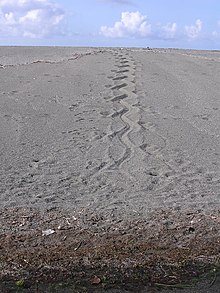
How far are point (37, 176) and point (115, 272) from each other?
2.56 meters

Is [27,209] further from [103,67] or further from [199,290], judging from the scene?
[103,67]

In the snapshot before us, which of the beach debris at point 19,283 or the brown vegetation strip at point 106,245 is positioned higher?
the beach debris at point 19,283

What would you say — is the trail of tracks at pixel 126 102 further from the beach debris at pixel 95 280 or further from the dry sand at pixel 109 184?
the beach debris at pixel 95 280

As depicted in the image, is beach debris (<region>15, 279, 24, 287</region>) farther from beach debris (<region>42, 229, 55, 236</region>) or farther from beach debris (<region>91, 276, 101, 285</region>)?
beach debris (<region>42, 229, 55, 236</region>)

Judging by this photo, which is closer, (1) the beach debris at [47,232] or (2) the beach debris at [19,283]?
(2) the beach debris at [19,283]

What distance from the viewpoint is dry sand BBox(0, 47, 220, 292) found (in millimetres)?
3914

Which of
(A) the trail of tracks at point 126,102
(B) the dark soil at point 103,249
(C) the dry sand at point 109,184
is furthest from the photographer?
(A) the trail of tracks at point 126,102

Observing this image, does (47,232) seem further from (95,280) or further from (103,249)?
(95,280)

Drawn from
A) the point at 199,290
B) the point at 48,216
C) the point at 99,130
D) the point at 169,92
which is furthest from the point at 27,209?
the point at 169,92

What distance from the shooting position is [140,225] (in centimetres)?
468

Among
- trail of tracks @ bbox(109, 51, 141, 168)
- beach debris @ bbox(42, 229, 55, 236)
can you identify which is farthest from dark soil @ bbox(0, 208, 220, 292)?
trail of tracks @ bbox(109, 51, 141, 168)

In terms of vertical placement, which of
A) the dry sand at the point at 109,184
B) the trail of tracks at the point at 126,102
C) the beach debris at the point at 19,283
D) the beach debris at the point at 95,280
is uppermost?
the beach debris at the point at 19,283

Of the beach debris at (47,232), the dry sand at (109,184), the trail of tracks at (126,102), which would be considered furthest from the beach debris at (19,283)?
the trail of tracks at (126,102)

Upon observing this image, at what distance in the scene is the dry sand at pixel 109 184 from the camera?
3914mm
